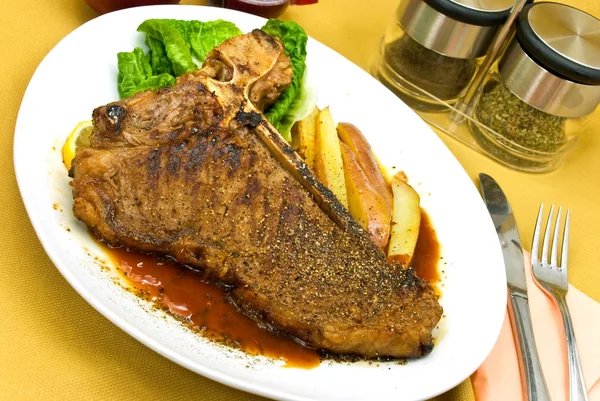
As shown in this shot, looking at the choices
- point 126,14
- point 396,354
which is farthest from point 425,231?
point 126,14

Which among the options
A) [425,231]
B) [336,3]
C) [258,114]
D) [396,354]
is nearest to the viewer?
[396,354]

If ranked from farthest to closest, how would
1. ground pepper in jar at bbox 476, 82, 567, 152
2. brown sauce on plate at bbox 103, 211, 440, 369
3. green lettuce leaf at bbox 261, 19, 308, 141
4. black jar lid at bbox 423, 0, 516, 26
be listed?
1. ground pepper in jar at bbox 476, 82, 567, 152
2. black jar lid at bbox 423, 0, 516, 26
3. green lettuce leaf at bbox 261, 19, 308, 141
4. brown sauce on plate at bbox 103, 211, 440, 369

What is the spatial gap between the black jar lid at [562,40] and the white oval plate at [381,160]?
77cm

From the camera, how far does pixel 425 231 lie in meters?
3.07

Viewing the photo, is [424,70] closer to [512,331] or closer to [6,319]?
[512,331]

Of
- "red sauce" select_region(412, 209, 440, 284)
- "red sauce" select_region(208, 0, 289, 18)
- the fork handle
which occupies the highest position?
"red sauce" select_region(208, 0, 289, 18)

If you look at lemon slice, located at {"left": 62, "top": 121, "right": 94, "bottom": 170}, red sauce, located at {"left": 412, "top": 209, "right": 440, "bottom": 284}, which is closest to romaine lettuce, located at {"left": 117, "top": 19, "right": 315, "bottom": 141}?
lemon slice, located at {"left": 62, "top": 121, "right": 94, "bottom": 170}

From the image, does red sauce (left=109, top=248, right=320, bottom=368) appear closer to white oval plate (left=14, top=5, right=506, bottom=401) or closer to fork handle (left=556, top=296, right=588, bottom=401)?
white oval plate (left=14, top=5, right=506, bottom=401)

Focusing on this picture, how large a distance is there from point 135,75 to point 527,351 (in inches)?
88.6

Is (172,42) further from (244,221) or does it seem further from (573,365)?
(573,365)

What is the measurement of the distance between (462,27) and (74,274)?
2.61 metres

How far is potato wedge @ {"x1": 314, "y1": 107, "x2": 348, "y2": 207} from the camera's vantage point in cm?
292

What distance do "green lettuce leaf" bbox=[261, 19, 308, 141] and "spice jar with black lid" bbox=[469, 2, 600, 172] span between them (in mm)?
1280

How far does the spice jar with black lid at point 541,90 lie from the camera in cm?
335
